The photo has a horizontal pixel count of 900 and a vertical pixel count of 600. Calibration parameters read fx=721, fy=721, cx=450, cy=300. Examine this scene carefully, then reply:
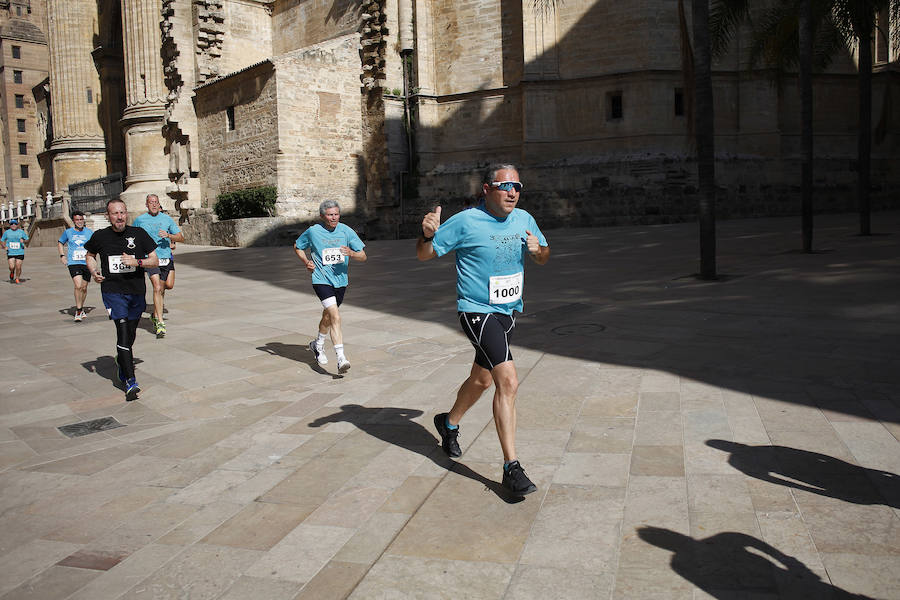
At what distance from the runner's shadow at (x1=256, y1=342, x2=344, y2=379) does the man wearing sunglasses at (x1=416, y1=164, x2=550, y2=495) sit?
3.54 meters

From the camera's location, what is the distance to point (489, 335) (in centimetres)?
420

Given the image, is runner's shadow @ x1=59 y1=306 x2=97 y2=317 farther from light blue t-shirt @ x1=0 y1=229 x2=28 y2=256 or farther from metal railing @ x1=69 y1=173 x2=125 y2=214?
metal railing @ x1=69 y1=173 x2=125 y2=214

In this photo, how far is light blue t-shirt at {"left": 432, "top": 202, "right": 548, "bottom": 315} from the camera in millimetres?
4277

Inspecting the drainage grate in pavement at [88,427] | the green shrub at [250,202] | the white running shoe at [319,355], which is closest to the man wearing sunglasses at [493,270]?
the drainage grate in pavement at [88,427]

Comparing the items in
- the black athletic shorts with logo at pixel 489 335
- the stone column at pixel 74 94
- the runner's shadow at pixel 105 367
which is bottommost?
the runner's shadow at pixel 105 367

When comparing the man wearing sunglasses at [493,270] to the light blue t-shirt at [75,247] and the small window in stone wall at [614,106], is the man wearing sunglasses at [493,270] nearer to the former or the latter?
the light blue t-shirt at [75,247]

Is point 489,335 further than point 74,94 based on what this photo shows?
No

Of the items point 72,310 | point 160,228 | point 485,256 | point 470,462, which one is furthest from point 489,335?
point 72,310

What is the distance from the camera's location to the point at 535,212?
25.1 meters

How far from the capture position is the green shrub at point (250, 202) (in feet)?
88.1

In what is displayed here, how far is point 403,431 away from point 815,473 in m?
2.72

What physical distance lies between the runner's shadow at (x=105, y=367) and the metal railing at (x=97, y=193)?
2832 cm

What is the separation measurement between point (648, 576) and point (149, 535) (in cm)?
255

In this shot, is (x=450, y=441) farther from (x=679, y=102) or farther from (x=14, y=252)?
(x=679, y=102)
